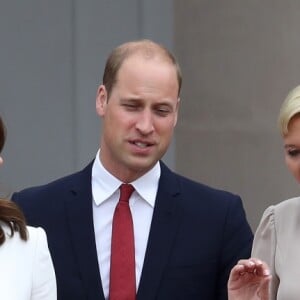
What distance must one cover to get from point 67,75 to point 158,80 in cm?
197

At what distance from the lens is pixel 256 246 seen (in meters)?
4.59

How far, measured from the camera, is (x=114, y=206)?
4.70 m

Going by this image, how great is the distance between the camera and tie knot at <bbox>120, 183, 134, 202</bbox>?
4691mm

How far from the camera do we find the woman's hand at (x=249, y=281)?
169 inches

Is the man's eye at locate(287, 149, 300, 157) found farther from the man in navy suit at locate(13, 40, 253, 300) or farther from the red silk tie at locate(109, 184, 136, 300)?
the red silk tie at locate(109, 184, 136, 300)

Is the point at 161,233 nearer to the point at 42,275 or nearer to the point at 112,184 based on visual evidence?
the point at 112,184

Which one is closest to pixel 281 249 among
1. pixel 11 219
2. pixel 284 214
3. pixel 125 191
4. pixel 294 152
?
pixel 284 214

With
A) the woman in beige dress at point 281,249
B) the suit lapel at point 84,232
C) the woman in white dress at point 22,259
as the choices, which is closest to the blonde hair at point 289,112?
the woman in beige dress at point 281,249

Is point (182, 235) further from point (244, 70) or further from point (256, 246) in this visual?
point (244, 70)

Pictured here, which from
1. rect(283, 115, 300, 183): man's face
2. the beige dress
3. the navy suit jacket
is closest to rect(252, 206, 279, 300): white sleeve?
the beige dress

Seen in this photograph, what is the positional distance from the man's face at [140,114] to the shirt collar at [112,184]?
6 cm

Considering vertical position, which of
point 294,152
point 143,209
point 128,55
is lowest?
point 143,209

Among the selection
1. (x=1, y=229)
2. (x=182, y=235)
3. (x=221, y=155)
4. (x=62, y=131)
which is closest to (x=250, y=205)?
(x=221, y=155)

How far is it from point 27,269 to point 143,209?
0.68 metres
